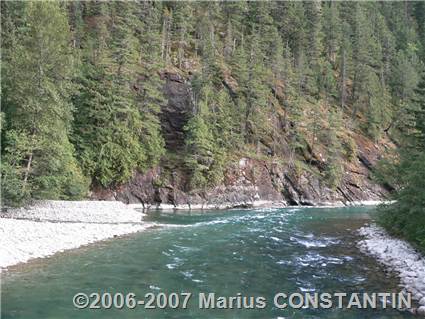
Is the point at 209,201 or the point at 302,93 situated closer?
the point at 209,201

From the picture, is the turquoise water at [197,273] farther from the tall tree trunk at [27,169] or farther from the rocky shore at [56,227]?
the tall tree trunk at [27,169]

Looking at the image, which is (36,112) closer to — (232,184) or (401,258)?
(232,184)

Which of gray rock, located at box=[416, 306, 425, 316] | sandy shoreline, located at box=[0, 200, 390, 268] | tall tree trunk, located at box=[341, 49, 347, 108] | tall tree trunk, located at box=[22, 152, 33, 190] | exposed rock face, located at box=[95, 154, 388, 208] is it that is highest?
tall tree trunk, located at box=[341, 49, 347, 108]

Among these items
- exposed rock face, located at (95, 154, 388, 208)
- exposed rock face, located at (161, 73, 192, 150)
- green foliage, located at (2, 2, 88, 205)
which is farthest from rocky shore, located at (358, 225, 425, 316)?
exposed rock face, located at (161, 73, 192, 150)

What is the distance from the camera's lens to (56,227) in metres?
18.6

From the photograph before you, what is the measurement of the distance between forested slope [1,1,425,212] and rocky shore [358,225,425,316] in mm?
3574

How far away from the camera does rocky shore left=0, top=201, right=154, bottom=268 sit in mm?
14789

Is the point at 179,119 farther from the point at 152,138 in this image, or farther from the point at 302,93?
the point at 302,93

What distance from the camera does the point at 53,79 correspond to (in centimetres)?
2720

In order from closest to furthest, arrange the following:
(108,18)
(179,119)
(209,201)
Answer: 1. (209,201)
2. (179,119)
3. (108,18)

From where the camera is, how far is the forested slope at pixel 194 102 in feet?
84.6

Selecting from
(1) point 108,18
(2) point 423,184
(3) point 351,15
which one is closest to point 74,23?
(1) point 108,18

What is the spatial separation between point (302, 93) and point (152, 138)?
92.6 ft

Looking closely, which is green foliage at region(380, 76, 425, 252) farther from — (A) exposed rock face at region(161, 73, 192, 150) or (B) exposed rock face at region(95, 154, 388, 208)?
(A) exposed rock face at region(161, 73, 192, 150)
